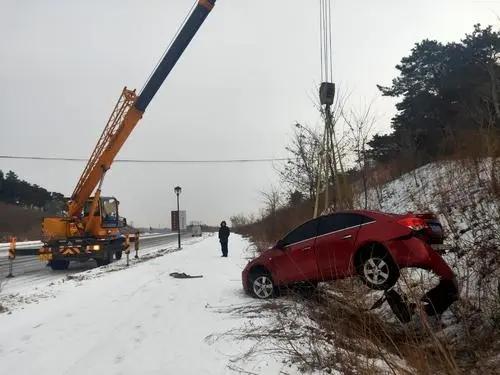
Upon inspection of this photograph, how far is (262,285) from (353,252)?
7.96ft

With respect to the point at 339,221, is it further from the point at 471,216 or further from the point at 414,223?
the point at 471,216

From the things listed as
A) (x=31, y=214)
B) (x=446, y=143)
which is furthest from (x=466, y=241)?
(x=31, y=214)

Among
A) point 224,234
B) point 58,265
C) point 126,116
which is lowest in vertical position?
point 58,265

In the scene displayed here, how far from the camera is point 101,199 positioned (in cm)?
2186

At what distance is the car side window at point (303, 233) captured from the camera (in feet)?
30.7

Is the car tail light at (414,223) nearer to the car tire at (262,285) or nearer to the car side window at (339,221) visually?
the car side window at (339,221)

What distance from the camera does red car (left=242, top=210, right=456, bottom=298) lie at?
7492 mm

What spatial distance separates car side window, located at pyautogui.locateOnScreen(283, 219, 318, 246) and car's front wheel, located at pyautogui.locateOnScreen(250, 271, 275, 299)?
81 cm

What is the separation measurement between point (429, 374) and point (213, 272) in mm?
11843

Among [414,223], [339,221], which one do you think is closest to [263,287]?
[339,221]

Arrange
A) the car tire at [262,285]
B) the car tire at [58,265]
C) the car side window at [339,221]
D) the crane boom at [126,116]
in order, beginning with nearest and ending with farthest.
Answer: the car side window at [339,221] < the car tire at [262,285] < the crane boom at [126,116] < the car tire at [58,265]

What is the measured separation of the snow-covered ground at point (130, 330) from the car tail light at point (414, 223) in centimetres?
266


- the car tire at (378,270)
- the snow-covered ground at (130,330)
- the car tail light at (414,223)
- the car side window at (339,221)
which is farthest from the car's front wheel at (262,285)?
the car tail light at (414,223)

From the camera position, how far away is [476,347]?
6.20 metres
